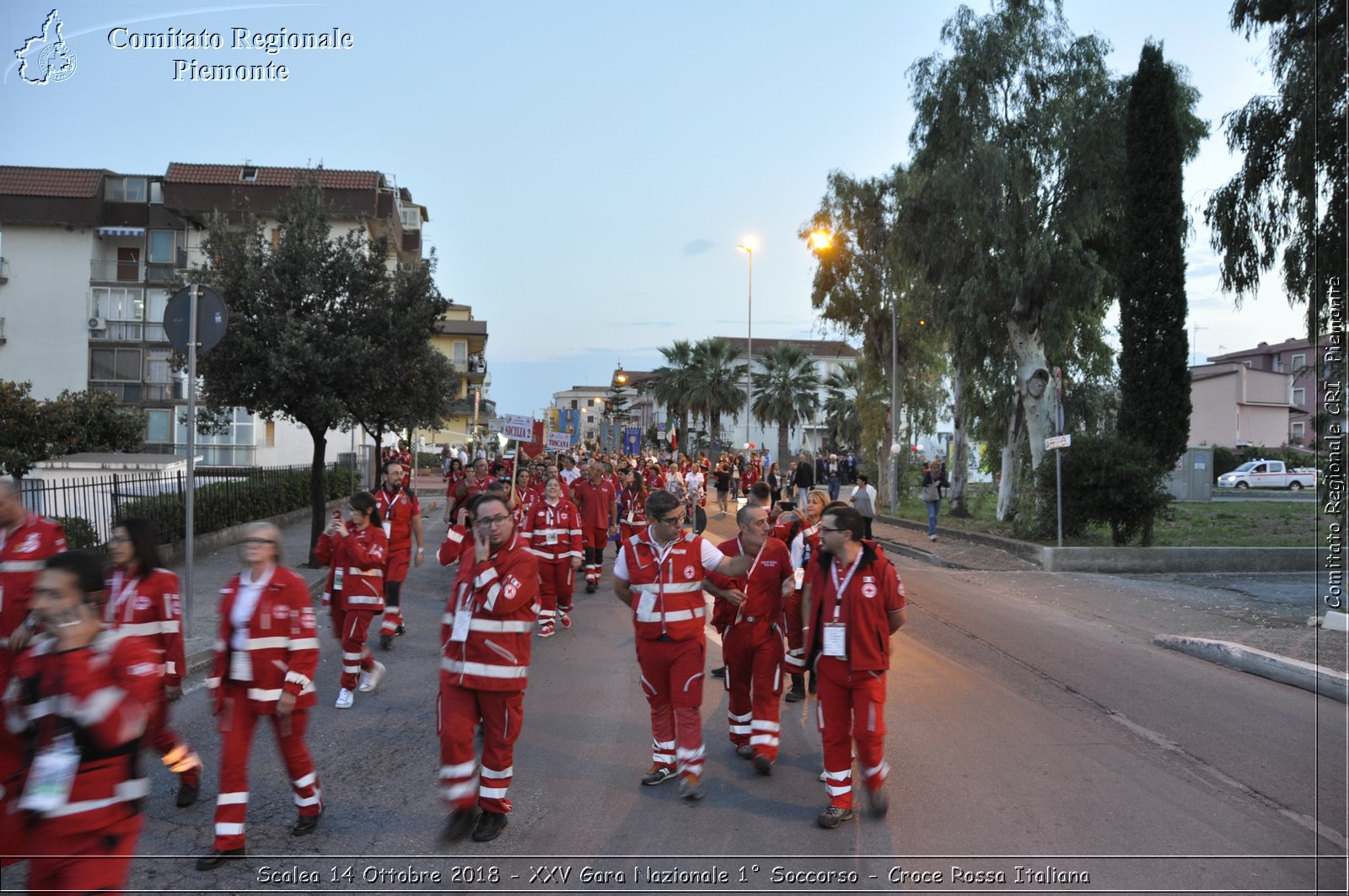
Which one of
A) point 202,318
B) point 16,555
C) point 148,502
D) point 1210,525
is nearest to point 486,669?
point 16,555

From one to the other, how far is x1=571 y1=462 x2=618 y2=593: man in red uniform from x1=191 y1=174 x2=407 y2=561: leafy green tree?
14.3 ft

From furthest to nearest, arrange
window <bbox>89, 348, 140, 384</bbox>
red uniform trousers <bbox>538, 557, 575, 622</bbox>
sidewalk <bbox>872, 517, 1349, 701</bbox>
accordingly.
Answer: window <bbox>89, 348, 140, 384</bbox> < red uniform trousers <bbox>538, 557, 575, 622</bbox> < sidewalk <bbox>872, 517, 1349, 701</bbox>

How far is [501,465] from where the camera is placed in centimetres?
1970

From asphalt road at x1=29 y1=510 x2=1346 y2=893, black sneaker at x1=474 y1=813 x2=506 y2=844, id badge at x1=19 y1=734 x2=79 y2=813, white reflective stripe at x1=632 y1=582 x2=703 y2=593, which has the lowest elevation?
asphalt road at x1=29 y1=510 x2=1346 y2=893

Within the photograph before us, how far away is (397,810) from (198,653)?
205 inches

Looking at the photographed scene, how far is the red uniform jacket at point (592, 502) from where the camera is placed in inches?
609

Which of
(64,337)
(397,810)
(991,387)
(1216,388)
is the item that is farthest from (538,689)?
(1216,388)

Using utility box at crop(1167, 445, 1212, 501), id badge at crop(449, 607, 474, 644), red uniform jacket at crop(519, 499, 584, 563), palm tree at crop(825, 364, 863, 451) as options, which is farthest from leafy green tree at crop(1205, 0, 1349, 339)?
palm tree at crop(825, 364, 863, 451)

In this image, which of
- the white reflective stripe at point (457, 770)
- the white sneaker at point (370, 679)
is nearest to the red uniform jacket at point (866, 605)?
the white reflective stripe at point (457, 770)

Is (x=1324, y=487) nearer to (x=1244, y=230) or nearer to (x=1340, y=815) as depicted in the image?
(x=1244, y=230)

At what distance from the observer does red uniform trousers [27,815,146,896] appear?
3.35 metres

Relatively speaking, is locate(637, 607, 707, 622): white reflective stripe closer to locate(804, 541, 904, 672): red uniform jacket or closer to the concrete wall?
locate(804, 541, 904, 672): red uniform jacket

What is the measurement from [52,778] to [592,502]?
12200 millimetres

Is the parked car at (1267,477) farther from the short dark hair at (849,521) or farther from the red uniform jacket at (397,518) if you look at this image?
the short dark hair at (849,521)
